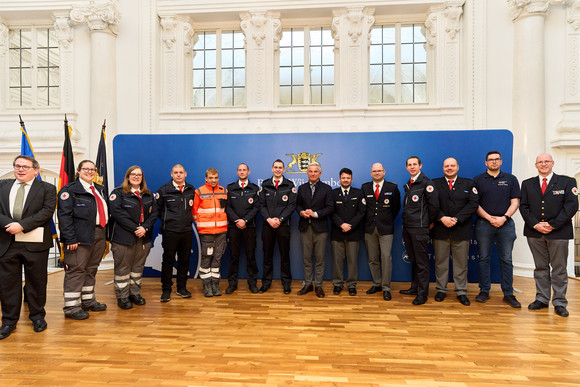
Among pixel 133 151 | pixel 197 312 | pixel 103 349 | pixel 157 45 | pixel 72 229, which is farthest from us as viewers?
pixel 157 45

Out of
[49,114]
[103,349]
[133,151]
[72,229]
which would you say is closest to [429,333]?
[103,349]

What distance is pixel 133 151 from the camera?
4.59 metres

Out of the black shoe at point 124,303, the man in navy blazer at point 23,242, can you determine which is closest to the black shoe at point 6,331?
the man in navy blazer at point 23,242

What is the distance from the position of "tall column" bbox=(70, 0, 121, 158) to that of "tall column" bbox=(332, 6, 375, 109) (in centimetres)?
419

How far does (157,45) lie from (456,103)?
18.7 ft

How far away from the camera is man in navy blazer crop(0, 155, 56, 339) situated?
2.73 metres

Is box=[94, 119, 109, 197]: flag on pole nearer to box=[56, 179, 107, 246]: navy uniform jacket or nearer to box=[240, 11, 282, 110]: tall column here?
box=[56, 179, 107, 246]: navy uniform jacket

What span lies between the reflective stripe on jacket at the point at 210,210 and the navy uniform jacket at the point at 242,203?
0.09 meters

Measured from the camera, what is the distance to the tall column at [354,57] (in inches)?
235

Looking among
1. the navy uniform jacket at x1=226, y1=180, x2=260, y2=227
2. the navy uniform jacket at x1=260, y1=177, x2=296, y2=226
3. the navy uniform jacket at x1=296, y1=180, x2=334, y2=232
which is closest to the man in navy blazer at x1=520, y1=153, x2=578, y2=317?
Answer: the navy uniform jacket at x1=296, y1=180, x2=334, y2=232

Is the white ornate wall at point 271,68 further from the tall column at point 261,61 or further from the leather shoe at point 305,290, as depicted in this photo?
the leather shoe at point 305,290

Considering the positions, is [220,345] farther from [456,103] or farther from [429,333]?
[456,103]

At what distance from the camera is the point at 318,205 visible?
3994 millimetres

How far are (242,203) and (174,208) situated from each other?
80 cm
